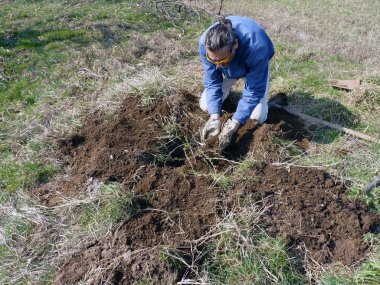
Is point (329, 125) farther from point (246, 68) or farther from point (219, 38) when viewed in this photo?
point (219, 38)

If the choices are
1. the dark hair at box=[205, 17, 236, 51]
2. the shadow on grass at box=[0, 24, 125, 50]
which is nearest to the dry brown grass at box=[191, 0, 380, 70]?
the shadow on grass at box=[0, 24, 125, 50]

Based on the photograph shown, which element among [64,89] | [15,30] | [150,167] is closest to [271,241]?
[150,167]

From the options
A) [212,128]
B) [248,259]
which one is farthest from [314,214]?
[212,128]

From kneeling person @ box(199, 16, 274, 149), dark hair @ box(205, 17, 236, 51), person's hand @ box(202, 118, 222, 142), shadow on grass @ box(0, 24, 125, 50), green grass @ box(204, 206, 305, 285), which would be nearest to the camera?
green grass @ box(204, 206, 305, 285)

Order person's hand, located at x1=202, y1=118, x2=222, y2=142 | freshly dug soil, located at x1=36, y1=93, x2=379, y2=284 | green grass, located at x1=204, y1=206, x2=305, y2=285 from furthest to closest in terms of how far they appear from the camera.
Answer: person's hand, located at x1=202, y1=118, x2=222, y2=142
freshly dug soil, located at x1=36, y1=93, x2=379, y2=284
green grass, located at x1=204, y1=206, x2=305, y2=285

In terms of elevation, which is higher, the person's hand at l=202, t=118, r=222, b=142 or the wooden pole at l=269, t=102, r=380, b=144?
the person's hand at l=202, t=118, r=222, b=142

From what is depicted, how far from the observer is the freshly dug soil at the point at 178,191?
2791 millimetres

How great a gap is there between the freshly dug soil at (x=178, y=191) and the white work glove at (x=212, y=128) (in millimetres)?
111

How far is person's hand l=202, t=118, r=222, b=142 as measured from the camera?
3.90 m

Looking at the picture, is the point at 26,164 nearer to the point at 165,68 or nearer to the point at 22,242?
the point at 22,242

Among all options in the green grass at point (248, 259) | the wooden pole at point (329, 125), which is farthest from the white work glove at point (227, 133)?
the wooden pole at point (329, 125)

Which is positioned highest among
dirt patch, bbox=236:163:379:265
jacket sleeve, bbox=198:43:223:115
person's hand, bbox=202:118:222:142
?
jacket sleeve, bbox=198:43:223:115

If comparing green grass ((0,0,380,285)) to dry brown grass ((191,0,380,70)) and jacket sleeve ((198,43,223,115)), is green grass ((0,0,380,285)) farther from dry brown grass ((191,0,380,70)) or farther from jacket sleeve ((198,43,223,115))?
jacket sleeve ((198,43,223,115))

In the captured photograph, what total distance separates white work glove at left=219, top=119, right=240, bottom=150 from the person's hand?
0.44ft
